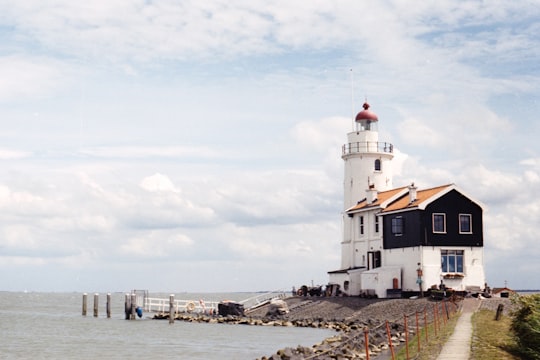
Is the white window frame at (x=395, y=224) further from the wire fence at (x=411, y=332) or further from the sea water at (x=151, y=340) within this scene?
the sea water at (x=151, y=340)

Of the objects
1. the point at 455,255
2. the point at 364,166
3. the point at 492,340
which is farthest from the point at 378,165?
the point at 492,340

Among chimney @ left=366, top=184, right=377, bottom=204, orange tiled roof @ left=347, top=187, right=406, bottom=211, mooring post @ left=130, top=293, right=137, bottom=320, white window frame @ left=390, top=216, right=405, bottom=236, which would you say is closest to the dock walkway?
white window frame @ left=390, top=216, right=405, bottom=236

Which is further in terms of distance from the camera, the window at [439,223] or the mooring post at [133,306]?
the mooring post at [133,306]

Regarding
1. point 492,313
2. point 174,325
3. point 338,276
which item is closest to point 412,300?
point 492,313

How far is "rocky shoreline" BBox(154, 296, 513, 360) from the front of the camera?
2901cm

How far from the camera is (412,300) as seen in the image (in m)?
44.8

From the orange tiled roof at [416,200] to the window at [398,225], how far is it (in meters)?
0.75

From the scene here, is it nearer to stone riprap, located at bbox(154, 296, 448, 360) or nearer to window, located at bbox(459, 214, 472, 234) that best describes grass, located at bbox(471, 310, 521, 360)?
stone riprap, located at bbox(154, 296, 448, 360)

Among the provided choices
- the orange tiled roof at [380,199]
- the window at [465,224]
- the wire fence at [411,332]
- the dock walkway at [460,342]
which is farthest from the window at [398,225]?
the dock walkway at [460,342]

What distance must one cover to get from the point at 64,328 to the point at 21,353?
1728cm

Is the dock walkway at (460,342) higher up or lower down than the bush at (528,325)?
lower down

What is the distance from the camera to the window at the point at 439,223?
48406 millimetres

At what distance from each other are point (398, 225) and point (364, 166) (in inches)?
377

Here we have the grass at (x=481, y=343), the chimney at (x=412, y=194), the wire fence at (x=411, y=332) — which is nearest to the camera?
the grass at (x=481, y=343)
